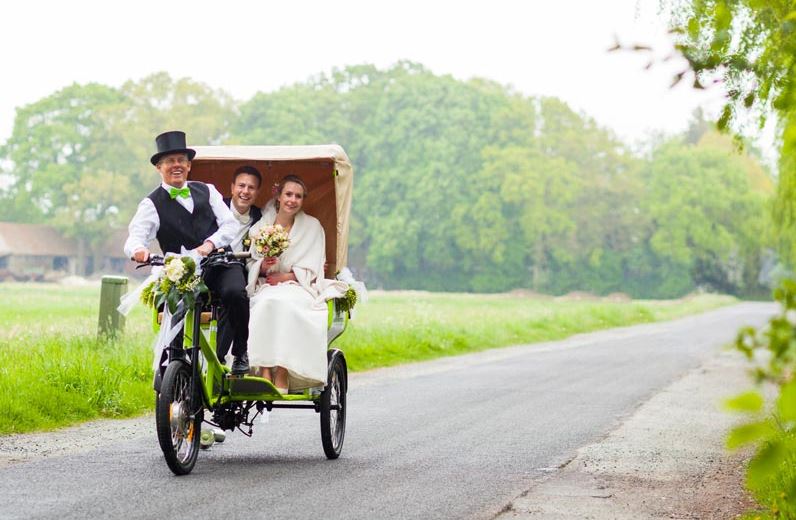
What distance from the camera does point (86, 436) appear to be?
32.5 ft

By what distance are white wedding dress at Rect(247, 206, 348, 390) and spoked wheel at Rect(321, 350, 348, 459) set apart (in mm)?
223

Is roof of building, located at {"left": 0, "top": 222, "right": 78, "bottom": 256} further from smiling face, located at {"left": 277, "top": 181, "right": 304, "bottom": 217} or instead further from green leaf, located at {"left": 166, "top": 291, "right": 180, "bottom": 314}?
green leaf, located at {"left": 166, "top": 291, "right": 180, "bottom": 314}

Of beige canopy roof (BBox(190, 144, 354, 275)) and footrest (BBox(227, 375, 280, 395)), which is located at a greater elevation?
beige canopy roof (BBox(190, 144, 354, 275))

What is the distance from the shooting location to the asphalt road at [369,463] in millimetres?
6785

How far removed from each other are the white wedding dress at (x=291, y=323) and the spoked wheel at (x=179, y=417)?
0.65m

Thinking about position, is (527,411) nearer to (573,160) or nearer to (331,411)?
(331,411)

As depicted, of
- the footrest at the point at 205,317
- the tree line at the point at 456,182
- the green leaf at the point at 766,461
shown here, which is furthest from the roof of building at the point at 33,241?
the green leaf at the point at 766,461

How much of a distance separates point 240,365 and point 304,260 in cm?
110

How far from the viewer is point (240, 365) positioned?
27.5 feet

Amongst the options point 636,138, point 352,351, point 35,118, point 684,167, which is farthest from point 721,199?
point 352,351

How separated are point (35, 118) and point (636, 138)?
60.9 meters

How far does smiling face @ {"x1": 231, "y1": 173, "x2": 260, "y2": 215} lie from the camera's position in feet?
29.8

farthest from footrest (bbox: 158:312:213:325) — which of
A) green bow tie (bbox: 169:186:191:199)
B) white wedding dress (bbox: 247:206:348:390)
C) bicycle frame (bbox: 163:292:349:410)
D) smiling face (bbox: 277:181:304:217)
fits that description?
smiling face (bbox: 277:181:304:217)

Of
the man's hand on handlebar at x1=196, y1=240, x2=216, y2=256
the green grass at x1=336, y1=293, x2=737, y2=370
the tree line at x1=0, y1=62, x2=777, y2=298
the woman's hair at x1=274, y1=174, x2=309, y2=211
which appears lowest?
the green grass at x1=336, y1=293, x2=737, y2=370
